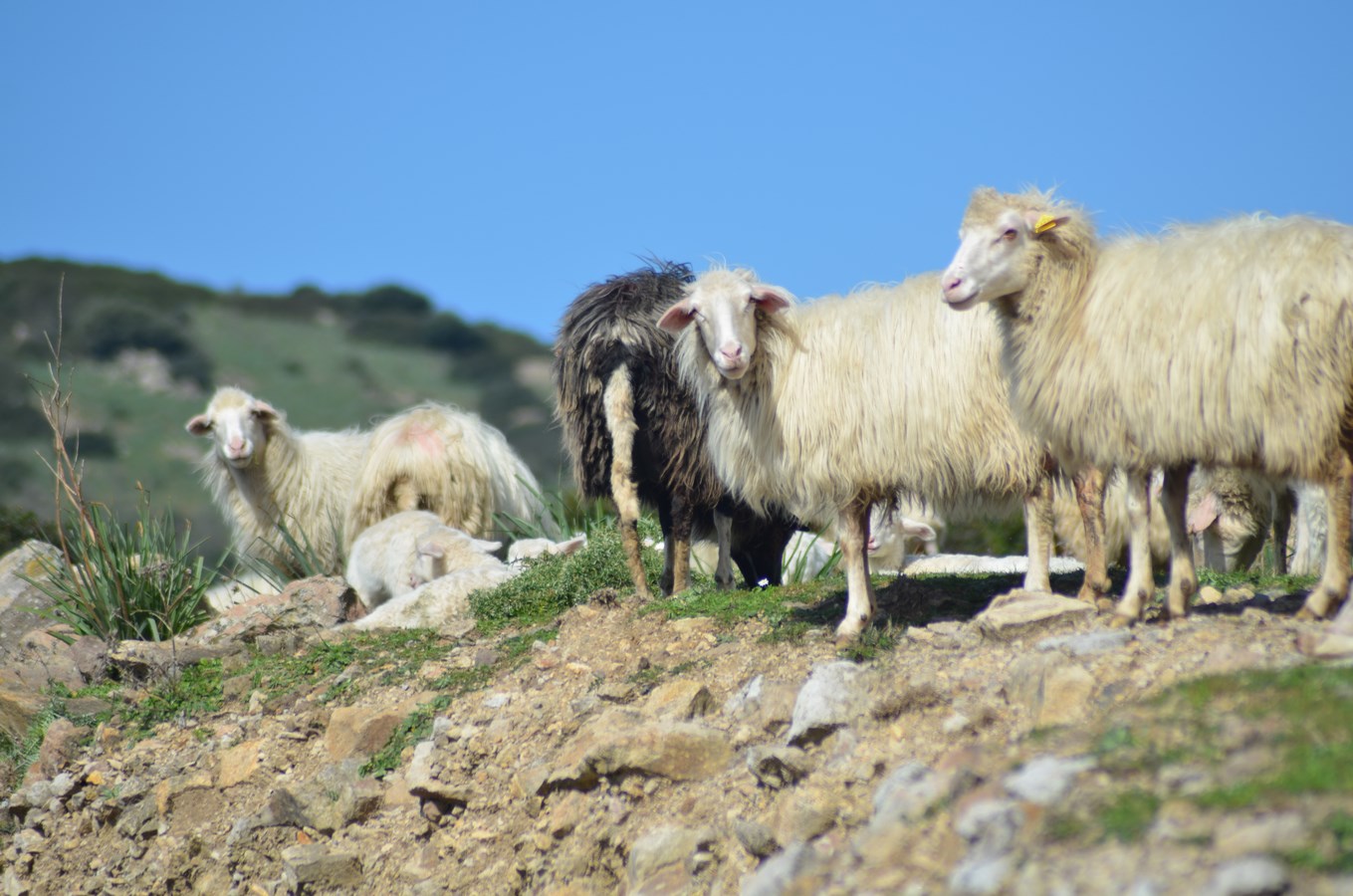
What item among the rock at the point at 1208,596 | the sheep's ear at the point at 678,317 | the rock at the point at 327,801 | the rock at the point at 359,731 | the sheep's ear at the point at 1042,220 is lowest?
the rock at the point at 327,801

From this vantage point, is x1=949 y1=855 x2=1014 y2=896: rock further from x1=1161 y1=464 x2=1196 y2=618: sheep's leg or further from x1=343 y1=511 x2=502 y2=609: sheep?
x1=343 y1=511 x2=502 y2=609: sheep

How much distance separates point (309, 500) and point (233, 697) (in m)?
4.58

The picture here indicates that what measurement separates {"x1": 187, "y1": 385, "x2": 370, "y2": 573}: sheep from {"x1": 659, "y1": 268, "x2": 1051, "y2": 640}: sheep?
6332 millimetres

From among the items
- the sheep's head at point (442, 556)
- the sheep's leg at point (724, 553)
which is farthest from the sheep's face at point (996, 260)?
the sheep's head at point (442, 556)

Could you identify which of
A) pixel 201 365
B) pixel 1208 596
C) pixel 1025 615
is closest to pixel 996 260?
pixel 1025 615

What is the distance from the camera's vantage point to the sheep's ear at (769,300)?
7.06 meters

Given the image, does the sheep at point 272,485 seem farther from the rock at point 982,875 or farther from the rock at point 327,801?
the rock at point 982,875

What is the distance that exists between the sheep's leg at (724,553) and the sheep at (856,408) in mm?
1399

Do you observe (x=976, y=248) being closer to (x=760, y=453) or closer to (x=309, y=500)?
(x=760, y=453)

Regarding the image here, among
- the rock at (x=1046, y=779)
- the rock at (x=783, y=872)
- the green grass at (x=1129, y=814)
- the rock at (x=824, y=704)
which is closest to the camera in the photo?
the green grass at (x=1129, y=814)

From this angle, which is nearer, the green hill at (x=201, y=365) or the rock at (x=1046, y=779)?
the rock at (x=1046, y=779)

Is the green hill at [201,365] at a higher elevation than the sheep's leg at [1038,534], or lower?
higher

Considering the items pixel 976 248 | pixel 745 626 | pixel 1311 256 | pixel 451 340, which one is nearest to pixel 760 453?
pixel 745 626

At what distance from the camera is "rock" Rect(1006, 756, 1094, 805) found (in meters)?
3.73
